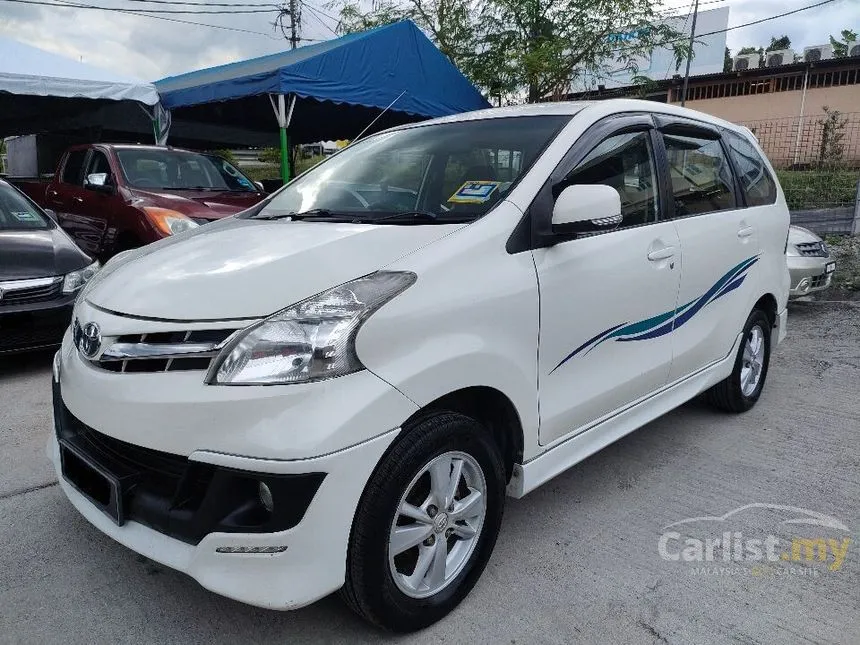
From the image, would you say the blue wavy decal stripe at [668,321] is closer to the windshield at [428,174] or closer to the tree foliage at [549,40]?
the windshield at [428,174]

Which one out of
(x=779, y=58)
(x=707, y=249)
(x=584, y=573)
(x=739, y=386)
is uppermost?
(x=779, y=58)

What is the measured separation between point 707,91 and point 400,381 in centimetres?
2776

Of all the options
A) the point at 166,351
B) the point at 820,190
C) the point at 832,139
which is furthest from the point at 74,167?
the point at 832,139

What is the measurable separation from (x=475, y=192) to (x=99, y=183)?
5.41 m

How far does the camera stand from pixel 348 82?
9008 millimetres

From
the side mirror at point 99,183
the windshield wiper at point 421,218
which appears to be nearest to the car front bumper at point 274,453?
the windshield wiper at point 421,218

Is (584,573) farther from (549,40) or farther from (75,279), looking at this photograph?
(549,40)

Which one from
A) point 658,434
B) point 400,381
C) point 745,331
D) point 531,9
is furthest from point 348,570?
point 531,9

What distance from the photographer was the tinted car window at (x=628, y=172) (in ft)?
8.67

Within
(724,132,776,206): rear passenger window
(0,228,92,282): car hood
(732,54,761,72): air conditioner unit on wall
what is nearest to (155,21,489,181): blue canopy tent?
(0,228,92,282): car hood

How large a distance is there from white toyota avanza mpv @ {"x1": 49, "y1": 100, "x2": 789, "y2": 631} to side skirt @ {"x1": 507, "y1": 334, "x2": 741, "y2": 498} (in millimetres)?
13

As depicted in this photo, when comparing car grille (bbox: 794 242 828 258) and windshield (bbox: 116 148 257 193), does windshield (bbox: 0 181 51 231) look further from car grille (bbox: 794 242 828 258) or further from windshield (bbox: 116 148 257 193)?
car grille (bbox: 794 242 828 258)

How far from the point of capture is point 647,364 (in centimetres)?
286

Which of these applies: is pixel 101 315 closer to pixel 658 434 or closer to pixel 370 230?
pixel 370 230
